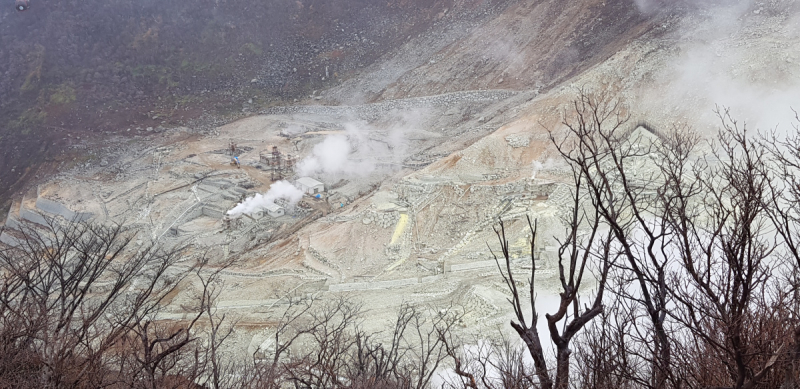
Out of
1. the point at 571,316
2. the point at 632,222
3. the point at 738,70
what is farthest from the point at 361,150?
the point at 632,222

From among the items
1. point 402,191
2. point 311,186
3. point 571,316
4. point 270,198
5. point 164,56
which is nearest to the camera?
point 571,316

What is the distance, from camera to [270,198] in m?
23.5

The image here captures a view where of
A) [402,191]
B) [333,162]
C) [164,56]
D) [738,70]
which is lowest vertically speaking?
[402,191]

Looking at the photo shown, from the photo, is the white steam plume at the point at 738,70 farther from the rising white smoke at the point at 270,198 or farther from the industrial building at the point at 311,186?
the rising white smoke at the point at 270,198

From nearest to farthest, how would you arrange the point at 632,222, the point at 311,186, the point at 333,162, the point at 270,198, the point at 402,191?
the point at 632,222, the point at 402,191, the point at 270,198, the point at 311,186, the point at 333,162

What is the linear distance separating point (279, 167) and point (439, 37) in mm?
16374

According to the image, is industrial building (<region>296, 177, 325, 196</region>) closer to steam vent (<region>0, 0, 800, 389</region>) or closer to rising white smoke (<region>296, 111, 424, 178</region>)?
steam vent (<region>0, 0, 800, 389</region>)

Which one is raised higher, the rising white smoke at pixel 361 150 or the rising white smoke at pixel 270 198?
the rising white smoke at pixel 361 150

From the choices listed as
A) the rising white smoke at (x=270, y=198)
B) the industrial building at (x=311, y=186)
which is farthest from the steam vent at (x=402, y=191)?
the rising white smoke at (x=270, y=198)

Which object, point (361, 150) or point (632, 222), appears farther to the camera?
point (361, 150)

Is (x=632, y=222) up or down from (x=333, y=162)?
down

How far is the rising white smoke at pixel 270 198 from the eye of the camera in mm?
22531

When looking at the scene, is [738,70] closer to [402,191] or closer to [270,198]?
[402,191]

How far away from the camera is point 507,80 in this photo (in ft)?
105
